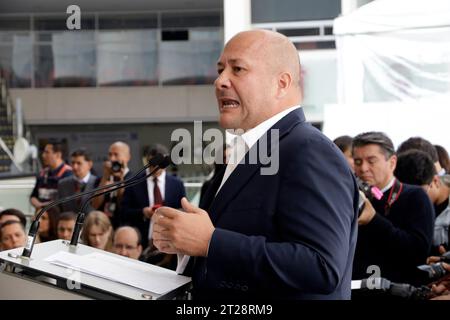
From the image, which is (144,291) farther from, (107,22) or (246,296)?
(107,22)

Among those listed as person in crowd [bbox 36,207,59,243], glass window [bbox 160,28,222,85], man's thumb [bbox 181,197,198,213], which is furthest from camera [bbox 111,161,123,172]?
glass window [bbox 160,28,222,85]

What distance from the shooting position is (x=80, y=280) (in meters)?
→ 0.92

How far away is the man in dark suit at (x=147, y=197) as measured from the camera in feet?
12.1

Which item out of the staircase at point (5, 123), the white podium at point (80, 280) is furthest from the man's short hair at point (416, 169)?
the staircase at point (5, 123)

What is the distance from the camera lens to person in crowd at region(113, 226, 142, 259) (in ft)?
10.6

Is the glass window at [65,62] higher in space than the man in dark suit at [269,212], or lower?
higher

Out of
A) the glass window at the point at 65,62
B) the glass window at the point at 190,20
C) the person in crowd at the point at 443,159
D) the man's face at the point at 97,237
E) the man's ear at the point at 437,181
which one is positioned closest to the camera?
the man's ear at the point at 437,181

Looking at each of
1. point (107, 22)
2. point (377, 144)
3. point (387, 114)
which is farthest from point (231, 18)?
point (107, 22)

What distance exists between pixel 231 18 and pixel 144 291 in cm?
378

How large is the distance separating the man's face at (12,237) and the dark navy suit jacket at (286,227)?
249cm

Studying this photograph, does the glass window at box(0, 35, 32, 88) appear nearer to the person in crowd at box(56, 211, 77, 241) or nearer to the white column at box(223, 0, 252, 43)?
the white column at box(223, 0, 252, 43)

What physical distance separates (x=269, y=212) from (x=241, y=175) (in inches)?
4.0

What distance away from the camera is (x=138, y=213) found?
3697 millimetres

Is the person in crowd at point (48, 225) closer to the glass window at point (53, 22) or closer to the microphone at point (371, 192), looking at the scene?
the microphone at point (371, 192)
